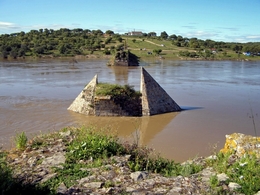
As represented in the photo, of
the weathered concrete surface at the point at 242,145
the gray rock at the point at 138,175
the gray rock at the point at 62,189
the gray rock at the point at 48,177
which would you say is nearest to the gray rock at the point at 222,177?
the weathered concrete surface at the point at 242,145

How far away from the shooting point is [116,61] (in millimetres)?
41094

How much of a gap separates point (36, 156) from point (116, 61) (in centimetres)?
3544

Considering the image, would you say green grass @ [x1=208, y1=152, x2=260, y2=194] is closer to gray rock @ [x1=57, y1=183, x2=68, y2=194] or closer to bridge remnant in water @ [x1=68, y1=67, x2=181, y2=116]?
gray rock @ [x1=57, y1=183, x2=68, y2=194]

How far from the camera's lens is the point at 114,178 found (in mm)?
5211

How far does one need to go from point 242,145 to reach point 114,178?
2939 mm

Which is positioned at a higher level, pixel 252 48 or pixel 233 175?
pixel 252 48

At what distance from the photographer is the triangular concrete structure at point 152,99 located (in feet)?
47.1

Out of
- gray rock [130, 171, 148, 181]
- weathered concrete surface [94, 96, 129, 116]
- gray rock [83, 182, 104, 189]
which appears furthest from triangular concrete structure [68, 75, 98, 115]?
gray rock [83, 182, 104, 189]

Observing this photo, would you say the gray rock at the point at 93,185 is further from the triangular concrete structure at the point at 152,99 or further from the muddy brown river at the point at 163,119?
the triangular concrete structure at the point at 152,99

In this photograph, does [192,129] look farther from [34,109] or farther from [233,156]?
[34,109]

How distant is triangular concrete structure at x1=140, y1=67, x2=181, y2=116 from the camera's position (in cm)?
1434

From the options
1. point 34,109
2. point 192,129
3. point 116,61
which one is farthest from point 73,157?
point 116,61

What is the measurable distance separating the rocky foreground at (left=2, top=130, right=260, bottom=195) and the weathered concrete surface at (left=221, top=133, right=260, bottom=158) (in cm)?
24

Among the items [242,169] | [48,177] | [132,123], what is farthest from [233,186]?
[132,123]
